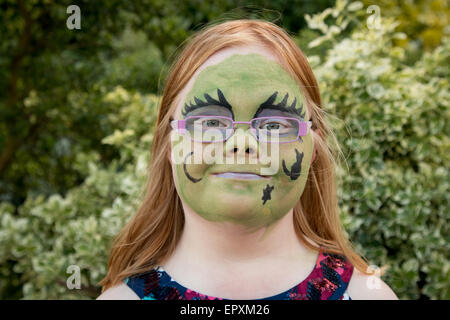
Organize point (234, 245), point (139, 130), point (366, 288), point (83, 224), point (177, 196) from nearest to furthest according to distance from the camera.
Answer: point (234, 245) < point (366, 288) < point (177, 196) < point (83, 224) < point (139, 130)

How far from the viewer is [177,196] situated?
188 cm

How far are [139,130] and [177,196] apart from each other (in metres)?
1.42

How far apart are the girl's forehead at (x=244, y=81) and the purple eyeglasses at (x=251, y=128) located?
6 cm

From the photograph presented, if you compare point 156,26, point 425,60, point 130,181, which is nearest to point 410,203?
point 425,60

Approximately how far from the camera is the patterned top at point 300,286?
1.63 meters

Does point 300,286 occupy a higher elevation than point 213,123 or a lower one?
lower

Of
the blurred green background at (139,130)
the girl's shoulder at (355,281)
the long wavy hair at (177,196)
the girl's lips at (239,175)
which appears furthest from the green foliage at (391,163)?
the girl's lips at (239,175)

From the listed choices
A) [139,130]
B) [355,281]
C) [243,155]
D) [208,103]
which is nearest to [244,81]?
[208,103]

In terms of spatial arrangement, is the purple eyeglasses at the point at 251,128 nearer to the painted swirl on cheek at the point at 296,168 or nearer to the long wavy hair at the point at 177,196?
the painted swirl on cheek at the point at 296,168

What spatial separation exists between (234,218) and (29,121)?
3363 mm

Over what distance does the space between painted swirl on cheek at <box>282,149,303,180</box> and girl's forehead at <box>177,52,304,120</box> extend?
0.61ft

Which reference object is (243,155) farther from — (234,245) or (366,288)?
(366,288)

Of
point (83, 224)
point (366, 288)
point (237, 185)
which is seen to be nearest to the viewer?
point (237, 185)

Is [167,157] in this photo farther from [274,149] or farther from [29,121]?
[29,121]
